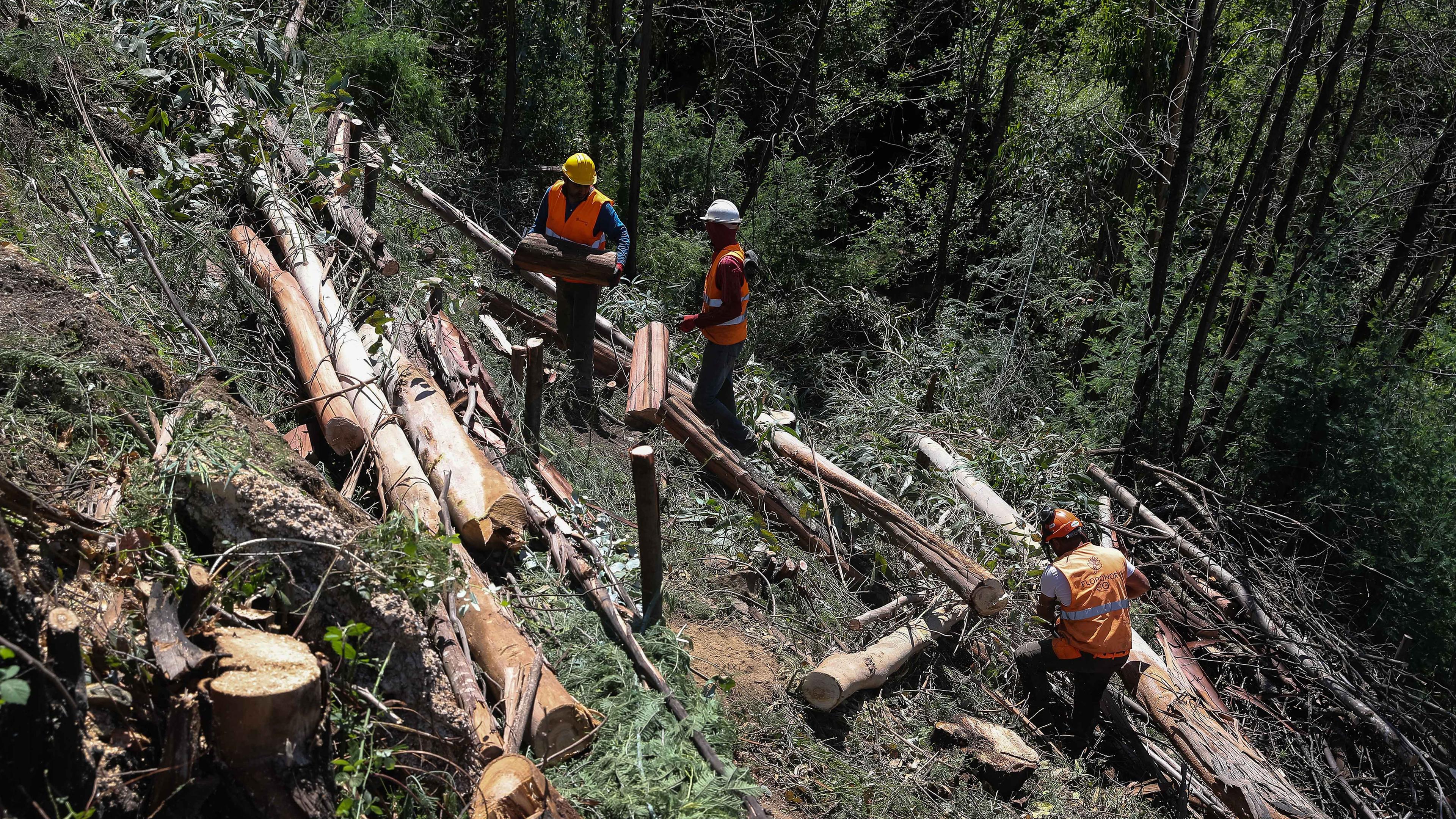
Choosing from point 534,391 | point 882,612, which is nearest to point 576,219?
point 534,391

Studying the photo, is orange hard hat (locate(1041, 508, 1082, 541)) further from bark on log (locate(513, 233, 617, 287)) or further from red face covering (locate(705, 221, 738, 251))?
bark on log (locate(513, 233, 617, 287))

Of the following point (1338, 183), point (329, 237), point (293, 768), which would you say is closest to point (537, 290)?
point (329, 237)

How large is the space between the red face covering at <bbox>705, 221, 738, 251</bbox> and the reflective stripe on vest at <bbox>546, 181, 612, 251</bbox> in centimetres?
94

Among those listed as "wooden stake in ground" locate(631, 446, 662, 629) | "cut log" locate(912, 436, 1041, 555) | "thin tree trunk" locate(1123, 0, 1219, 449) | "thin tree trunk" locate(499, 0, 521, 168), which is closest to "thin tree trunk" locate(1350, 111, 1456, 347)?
"thin tree trunk" locate(1123, 0, 1219, 449)

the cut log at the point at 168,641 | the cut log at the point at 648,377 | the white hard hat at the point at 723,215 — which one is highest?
the white hard hat at the point at 723,215

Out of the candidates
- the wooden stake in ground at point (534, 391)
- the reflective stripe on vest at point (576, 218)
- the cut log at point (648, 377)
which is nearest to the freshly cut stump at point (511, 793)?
the wooden stake in ground at point (534, 391)

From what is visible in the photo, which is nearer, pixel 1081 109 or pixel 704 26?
pixel 1081 109

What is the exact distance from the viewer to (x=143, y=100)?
641 centimetres

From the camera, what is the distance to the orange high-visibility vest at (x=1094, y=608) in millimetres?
5371

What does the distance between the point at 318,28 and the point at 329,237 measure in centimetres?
537

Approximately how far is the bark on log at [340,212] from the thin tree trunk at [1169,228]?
653 cm

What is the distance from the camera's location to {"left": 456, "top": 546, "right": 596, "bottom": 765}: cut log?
11.6 ft

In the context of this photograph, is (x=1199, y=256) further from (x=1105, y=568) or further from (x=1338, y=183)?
(x=1105, y=568)

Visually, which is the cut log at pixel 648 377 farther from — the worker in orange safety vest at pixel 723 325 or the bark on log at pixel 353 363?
the bark on log at pixel 353 363
